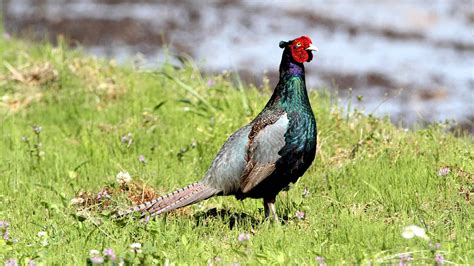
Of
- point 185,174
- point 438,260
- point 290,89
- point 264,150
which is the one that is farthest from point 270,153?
point 438,260

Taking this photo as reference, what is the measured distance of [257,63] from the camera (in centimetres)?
1402

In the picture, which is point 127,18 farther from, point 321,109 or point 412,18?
point 321,109

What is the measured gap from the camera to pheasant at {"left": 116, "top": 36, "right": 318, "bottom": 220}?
250 inches

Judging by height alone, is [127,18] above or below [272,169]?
below

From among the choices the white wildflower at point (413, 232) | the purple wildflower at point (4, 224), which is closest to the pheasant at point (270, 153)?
the purple wildflower at point (4, 224)

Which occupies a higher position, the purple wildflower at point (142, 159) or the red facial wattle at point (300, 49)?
the red facial wattle at point (300, 49)

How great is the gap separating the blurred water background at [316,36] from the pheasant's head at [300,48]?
510 cm

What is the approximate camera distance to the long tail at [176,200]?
6.25 metres

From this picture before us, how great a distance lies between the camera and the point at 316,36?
15531 millimetres

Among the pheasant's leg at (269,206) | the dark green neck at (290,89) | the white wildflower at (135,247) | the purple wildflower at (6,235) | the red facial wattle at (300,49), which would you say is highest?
the red facial wattle at (300,49)

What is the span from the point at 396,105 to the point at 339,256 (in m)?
7.06

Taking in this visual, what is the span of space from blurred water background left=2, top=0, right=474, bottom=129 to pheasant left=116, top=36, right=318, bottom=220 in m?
5.14

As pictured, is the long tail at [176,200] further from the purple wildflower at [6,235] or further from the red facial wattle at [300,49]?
the red facial wattle at [300,49]

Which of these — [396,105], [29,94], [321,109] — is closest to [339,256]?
[321,109]
